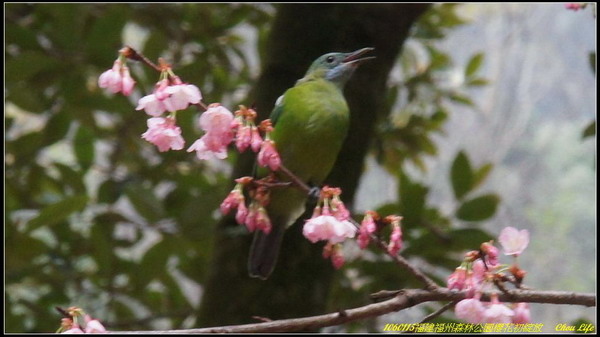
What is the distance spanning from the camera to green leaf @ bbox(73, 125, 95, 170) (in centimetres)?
180

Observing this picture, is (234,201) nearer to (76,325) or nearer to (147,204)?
(76,325)

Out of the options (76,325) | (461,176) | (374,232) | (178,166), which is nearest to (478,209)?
(461,176)

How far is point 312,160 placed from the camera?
949 millimetres

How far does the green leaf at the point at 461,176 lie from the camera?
1545 millimetres

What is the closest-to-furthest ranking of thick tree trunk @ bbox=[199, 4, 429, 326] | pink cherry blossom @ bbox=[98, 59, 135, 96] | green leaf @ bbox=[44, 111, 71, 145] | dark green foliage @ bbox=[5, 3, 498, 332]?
pink cherry blossom @ bbox=[98, 59, 135, 96]
thick tree trunk @ bbox=[199, 4, 429, 326]
dark green foliage @ bbox=[5, 3, 498, 332]
green leaf @ bbox=[44, 111, 71, 145]

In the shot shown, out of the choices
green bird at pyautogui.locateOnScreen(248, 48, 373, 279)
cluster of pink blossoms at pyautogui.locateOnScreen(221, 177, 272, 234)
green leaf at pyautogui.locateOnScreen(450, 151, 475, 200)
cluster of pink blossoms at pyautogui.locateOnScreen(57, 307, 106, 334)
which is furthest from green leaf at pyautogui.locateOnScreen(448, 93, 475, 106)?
cluster of pink blossoms at pyautogui.locateOnScreen(57, 307, 106, 334)

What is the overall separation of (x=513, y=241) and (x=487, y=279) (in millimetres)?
48

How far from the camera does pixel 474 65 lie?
205cm

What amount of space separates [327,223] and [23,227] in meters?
1.17

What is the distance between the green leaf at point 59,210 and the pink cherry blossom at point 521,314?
993 mm

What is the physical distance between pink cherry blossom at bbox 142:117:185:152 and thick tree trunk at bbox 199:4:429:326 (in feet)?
1.62

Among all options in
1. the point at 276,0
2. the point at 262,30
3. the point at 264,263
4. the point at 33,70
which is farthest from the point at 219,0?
the point at 264,263

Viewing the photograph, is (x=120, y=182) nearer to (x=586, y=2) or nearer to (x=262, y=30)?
(x=262, y=30)

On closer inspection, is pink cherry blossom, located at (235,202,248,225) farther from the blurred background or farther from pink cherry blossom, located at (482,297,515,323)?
the blurred background
